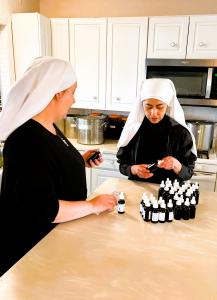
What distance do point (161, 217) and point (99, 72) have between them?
200 cm

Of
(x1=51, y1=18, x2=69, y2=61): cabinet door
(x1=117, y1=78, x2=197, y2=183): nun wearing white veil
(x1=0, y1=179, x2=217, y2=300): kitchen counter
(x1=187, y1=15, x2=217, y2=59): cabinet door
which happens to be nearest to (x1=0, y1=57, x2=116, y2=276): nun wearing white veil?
(x1=0, y1=179, x2=217, y2=300): kitchen counter

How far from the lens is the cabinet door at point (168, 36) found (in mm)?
2445

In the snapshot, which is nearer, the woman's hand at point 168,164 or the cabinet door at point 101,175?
the woman's hand at point 168,164

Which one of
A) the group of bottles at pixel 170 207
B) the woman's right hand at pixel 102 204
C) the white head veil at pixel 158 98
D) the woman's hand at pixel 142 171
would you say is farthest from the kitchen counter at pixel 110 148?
the woman's right hand at pixel 102 204

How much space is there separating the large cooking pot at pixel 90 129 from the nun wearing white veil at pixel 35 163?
166 centimetres

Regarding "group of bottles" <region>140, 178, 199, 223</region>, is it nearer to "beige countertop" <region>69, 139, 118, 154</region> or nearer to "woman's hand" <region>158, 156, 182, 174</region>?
"woman's hand" <region>158, 156, 182, 174</region>

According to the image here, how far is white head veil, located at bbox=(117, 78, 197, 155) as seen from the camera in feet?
5.43

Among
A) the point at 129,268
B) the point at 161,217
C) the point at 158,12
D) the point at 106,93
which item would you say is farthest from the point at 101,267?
the point at 158,12

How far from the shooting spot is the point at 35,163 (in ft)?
3.20

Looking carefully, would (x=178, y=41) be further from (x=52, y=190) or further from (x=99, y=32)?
(x=52, y=190)

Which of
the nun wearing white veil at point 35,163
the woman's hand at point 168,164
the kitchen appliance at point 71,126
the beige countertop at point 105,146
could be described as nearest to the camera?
the nun wearing white veil at point 35,163

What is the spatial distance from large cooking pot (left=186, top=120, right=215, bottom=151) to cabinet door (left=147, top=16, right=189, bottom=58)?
69cm

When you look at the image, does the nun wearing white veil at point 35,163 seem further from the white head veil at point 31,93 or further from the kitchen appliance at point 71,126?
the kitchen appliance at point 71,126

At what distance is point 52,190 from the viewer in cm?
99
